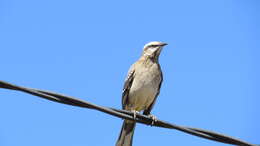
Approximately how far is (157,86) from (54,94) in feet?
19.7

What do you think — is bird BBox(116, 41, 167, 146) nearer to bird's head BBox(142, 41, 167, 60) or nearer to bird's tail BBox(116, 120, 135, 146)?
bird's head BBox(142, 41, 167, 60)

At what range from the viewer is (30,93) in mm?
5965

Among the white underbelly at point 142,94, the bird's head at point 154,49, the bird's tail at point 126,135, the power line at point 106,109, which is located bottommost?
the power line at point 106,109

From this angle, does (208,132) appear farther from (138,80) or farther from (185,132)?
(138,80)

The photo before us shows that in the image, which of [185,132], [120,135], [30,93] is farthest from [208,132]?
[120,135]

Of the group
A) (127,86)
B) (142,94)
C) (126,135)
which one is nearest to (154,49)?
(127,86)

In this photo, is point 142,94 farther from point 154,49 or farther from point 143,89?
point 154,49

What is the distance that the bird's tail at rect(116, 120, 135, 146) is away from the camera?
10094mm

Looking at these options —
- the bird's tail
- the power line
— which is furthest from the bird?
the power line

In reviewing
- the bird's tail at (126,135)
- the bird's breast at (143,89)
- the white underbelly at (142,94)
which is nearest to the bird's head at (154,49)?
the bird's breast at (143,89)

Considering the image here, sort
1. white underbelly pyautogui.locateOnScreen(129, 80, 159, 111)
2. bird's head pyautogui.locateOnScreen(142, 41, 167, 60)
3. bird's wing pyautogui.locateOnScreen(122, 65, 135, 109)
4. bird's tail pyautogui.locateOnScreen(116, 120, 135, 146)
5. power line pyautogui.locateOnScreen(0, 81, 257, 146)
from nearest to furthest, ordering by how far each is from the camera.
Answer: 1. power line pyautogui.locateOnScreen(0, 81, 257, 146)
2. bird's tail pyautogui.locateOnScreen(116, 120, 135, 146)
3. white underbelly pyautogui.locateOnScreen(129, 80, 159, 111)
4. bird's wing pyautogui.locateOnScreen(122, 65, 135, 109)
5. bird's head pyautogui.locateOnScreen(142, 41, 167, 60)

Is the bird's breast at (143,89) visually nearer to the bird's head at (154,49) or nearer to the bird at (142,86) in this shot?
the bird at (142,86)

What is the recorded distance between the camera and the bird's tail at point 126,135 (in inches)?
397

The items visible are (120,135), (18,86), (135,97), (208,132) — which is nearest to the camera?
(18,86)
